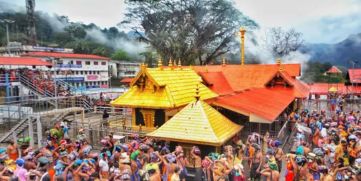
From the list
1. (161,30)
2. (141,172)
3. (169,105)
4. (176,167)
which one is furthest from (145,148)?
(161,30)

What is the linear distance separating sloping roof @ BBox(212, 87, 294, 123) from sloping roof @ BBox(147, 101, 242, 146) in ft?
3.57

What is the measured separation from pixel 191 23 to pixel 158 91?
2878 centimetres

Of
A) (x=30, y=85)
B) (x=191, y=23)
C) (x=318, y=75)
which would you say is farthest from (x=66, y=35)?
(x=30, y=85)

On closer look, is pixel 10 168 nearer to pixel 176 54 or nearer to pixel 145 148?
pixel 145 148

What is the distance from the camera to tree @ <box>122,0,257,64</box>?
141 ft

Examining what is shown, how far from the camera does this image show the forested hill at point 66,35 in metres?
71.8

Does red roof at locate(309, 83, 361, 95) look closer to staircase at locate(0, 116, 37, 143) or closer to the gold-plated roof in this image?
the gold-plated roof

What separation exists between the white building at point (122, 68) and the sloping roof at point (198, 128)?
57.2 metres

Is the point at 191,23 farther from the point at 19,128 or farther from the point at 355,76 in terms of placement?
the point at 19,128

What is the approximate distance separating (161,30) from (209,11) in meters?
7.56

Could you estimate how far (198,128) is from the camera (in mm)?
11875

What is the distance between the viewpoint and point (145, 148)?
10.1 meters

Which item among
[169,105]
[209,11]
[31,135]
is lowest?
[31,135]

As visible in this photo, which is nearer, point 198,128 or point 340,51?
point 198,128
